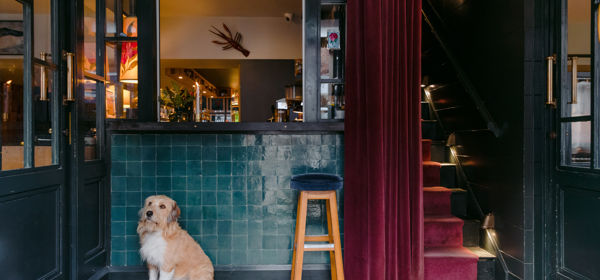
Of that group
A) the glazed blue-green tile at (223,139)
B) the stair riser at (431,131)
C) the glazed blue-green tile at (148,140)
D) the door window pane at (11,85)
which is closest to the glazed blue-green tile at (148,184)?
the glazed blue-green tile at (148,140)

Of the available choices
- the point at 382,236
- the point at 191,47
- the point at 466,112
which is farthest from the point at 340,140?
the point at 191,47

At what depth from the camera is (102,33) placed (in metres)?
2.34

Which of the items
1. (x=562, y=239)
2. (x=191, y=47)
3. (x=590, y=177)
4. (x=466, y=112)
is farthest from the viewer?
(x=191, y=47)

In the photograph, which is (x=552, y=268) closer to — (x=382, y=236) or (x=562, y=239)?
(x=562, y=239)

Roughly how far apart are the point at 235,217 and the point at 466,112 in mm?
2219

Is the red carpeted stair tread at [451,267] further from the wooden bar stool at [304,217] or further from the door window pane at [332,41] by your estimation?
the door window pane at [332,41]

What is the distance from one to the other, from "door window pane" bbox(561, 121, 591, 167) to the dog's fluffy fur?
242 cm

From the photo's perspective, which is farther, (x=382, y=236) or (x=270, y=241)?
(x=270, y=241)

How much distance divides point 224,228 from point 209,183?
38 cm

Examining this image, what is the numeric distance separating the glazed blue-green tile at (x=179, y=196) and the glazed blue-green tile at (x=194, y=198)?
1.2 inches

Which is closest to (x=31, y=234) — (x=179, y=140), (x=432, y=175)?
(x=179, y=140)

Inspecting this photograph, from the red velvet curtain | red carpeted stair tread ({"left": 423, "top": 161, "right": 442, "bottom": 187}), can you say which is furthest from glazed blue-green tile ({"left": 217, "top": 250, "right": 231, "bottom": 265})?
red carpeted stair tread ({"left": 423, "top": 161, "right": 442, "bottom": 187})

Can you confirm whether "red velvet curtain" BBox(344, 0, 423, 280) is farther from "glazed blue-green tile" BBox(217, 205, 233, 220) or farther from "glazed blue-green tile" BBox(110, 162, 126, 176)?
"glazed blue-green tile" BBox(110, 162, 126, 176)

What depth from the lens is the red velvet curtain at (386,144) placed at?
1974 mm
